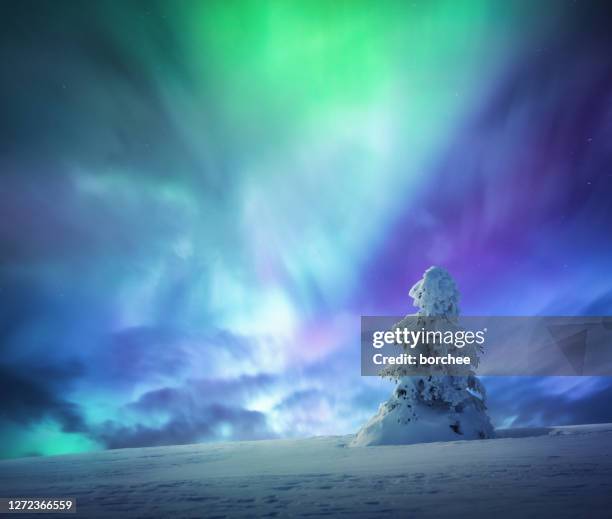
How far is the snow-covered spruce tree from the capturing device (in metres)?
23.3

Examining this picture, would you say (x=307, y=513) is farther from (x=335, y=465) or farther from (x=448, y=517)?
(x=335, y=465)

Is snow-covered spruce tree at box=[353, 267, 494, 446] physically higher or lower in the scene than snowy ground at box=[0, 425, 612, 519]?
higher

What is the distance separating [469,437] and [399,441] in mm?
3891

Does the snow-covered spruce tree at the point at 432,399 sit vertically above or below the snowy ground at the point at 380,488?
above

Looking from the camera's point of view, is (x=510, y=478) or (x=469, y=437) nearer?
(x=510, y=478)

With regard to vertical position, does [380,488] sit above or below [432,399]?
below

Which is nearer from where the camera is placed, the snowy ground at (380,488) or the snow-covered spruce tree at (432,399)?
the snowy ground at (380,488)

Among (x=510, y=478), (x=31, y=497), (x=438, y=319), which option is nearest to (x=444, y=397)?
(x=438, y=319)

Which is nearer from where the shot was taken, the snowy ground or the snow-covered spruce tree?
the snowy ground

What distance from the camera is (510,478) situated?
9961 mm

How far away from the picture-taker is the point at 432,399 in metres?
25.0

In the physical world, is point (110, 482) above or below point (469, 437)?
below

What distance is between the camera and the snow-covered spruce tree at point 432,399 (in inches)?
918

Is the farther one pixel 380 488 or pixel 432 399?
pixel 432 399
